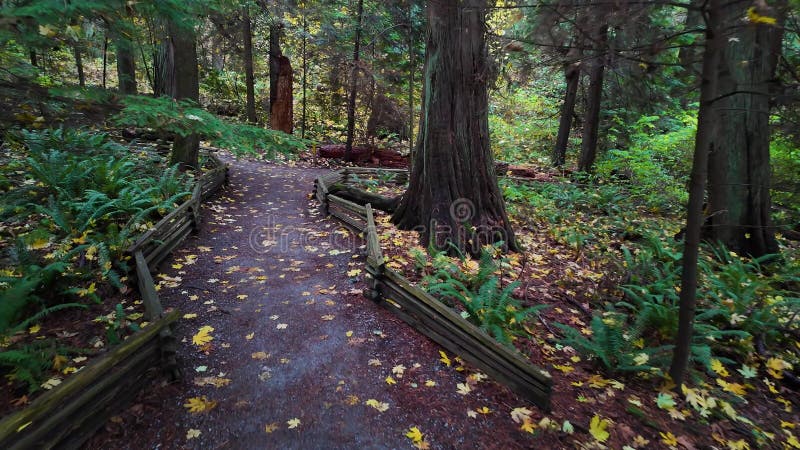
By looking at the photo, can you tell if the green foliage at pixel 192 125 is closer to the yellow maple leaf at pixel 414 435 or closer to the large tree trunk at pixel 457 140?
the yellow maple leaf at pixel 414 435

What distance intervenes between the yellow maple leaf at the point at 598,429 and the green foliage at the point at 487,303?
112 cm

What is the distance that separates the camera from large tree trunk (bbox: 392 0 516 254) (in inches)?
259

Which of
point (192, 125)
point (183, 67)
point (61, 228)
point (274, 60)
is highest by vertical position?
point (274, 60)

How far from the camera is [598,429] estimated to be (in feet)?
11.0

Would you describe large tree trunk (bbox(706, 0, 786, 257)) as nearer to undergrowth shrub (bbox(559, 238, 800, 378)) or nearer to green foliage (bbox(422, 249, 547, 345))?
undergrowth shrub (bbox(559, 238, 800, 378))

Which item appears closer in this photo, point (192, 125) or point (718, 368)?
point (192, 125)

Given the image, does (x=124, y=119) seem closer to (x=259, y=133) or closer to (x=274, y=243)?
(x=259, y=133)

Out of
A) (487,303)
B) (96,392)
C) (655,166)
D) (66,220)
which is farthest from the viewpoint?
(655,166)

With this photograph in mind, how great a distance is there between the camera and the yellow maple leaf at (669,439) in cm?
334

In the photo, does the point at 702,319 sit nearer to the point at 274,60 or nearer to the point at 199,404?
the point at 199,404

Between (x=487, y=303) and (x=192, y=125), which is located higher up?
(x=192, y=125)

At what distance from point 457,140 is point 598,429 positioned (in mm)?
4921

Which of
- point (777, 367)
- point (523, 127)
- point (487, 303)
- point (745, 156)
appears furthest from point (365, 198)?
point (523, 127)

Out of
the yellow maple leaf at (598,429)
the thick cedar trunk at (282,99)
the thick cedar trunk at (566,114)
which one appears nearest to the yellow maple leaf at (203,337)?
the yellow maple leaf at (598,429)
